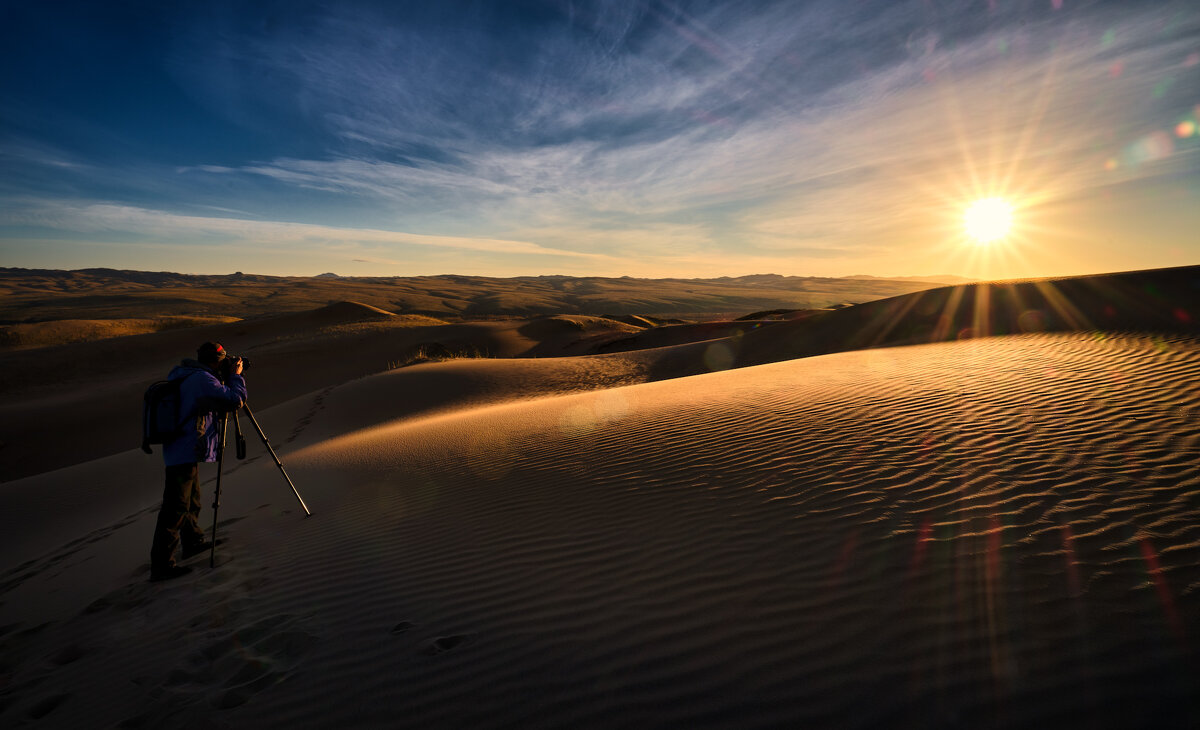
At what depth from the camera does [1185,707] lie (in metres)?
1.84

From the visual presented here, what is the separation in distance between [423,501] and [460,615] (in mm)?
2634

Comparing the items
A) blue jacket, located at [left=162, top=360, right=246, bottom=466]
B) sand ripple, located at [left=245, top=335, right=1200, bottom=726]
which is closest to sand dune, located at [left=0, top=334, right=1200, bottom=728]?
sand ripple, located at [left=245, top=335, right=1200, bottom=726]

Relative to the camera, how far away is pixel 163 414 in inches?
172

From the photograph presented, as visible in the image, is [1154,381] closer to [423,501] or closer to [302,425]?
[423,501]

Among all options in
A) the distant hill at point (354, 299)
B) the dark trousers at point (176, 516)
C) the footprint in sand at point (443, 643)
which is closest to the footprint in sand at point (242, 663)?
the footprint in sand at point (443, 643)

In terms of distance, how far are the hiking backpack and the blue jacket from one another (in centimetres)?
4

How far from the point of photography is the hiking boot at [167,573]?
428cm

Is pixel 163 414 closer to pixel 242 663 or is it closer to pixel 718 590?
pixel 242 663

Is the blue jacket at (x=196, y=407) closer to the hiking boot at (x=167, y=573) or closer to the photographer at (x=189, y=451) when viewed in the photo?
the photographer at (x=189, y=451)

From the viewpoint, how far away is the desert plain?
225cm

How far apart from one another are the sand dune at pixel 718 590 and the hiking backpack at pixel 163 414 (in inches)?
48.7

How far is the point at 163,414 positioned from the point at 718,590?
4.75 meters

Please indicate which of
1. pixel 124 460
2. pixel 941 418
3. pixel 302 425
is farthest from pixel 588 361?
pixel 941 418

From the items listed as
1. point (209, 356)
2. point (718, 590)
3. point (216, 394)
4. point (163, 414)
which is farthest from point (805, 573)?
point (209, 356)
